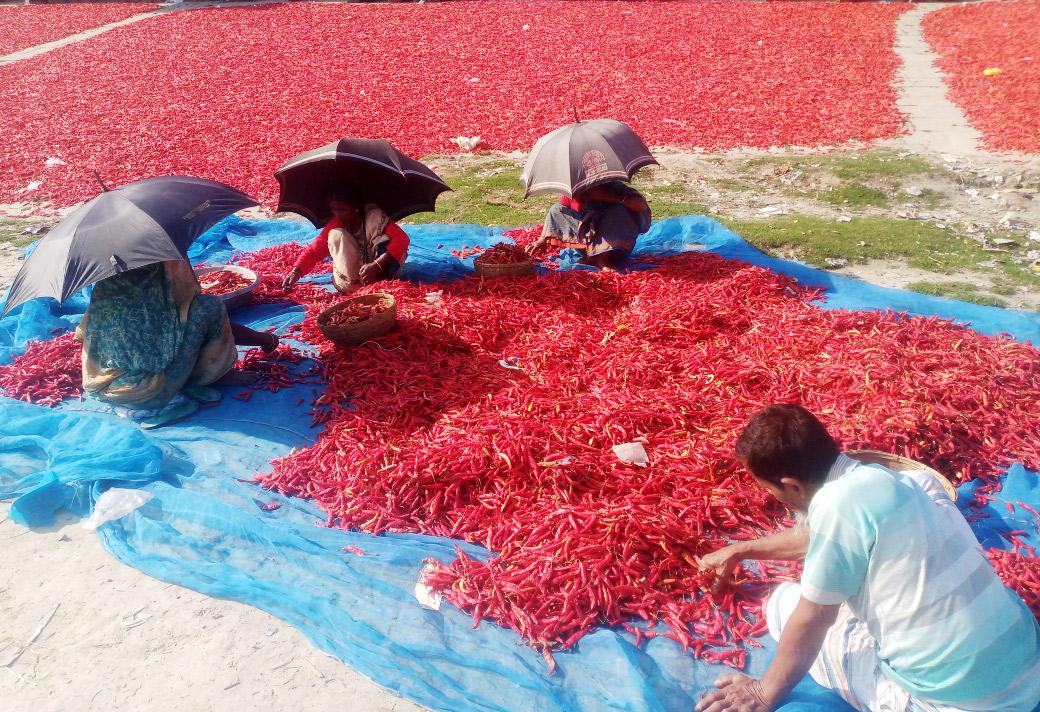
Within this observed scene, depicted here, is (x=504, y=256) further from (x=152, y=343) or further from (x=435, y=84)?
(x=435, y=84)

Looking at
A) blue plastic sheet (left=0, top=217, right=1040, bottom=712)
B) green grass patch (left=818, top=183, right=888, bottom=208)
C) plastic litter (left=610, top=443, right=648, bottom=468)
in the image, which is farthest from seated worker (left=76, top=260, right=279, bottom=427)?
green grass patch (left=818, top=183, right=888, bottom=208)

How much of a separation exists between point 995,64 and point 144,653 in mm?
16202

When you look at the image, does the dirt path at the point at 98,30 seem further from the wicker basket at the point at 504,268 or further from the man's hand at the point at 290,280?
the wicker basket at the point at 504,268

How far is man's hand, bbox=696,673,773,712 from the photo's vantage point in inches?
101

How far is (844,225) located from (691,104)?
5711 millimetres

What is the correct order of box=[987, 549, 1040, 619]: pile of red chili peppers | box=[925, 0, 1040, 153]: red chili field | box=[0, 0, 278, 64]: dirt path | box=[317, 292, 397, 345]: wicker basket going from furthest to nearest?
1. box=[0, 0, 278, 64]: dirt path
2. box=[925, 0, 1040, 153]: red chili field
3. box=[317, 292, 397, 345]: wicker basket
4. box=[987, 549, 1040, 619]: pile of red chili peppers

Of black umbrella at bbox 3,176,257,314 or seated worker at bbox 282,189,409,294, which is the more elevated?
black umbrella at bbox 3,176,257,314

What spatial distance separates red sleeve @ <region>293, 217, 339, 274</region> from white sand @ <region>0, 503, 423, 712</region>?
3295 mm

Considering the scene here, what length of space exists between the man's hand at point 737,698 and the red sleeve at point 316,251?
5.01 meters

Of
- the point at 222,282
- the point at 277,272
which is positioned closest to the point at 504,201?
the point at 277,272

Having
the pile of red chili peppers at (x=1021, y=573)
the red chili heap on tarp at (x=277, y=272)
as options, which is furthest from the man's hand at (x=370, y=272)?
the pile of red chili peppers at (x=1021, y=573)

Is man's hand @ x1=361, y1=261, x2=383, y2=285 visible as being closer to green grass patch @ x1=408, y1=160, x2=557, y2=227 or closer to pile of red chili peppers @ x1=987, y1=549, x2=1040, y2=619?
green grass patch @ x1=408, y1=160, x2=557, y2=227

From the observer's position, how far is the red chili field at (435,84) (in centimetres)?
1121

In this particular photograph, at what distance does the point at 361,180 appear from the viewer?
22.4ft
